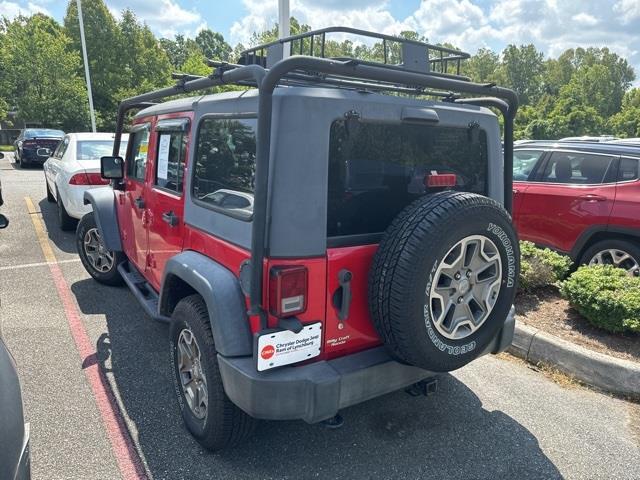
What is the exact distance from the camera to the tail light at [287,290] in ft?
6.83

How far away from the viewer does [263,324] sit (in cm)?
216

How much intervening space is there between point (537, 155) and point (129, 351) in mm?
5255

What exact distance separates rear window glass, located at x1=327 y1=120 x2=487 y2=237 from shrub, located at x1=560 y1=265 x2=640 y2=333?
6.75 ft

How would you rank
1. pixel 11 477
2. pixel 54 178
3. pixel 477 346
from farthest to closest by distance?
pixel 54 178 < pixel 477 346 < pixel 11 477

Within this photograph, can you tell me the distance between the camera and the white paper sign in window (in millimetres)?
3254

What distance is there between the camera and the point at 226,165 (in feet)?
8.26

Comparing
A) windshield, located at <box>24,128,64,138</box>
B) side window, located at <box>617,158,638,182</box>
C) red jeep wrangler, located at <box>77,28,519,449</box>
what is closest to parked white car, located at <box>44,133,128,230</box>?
red jeep wrangler, located at <box>77,28,519,449</box>

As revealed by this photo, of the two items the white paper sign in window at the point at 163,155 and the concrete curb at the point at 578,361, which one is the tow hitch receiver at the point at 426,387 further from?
the white paper sign in window at the point at 163,155

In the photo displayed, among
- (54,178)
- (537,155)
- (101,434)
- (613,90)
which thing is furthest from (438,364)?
(613,90)

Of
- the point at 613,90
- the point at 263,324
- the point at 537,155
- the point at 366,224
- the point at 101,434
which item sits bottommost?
the point at 101,434

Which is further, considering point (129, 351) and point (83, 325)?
point (83, 325)

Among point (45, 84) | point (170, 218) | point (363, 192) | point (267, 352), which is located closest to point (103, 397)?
point (170, 218)

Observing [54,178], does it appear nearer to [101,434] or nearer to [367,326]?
[101,434]

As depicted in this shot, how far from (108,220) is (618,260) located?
17.4ft
